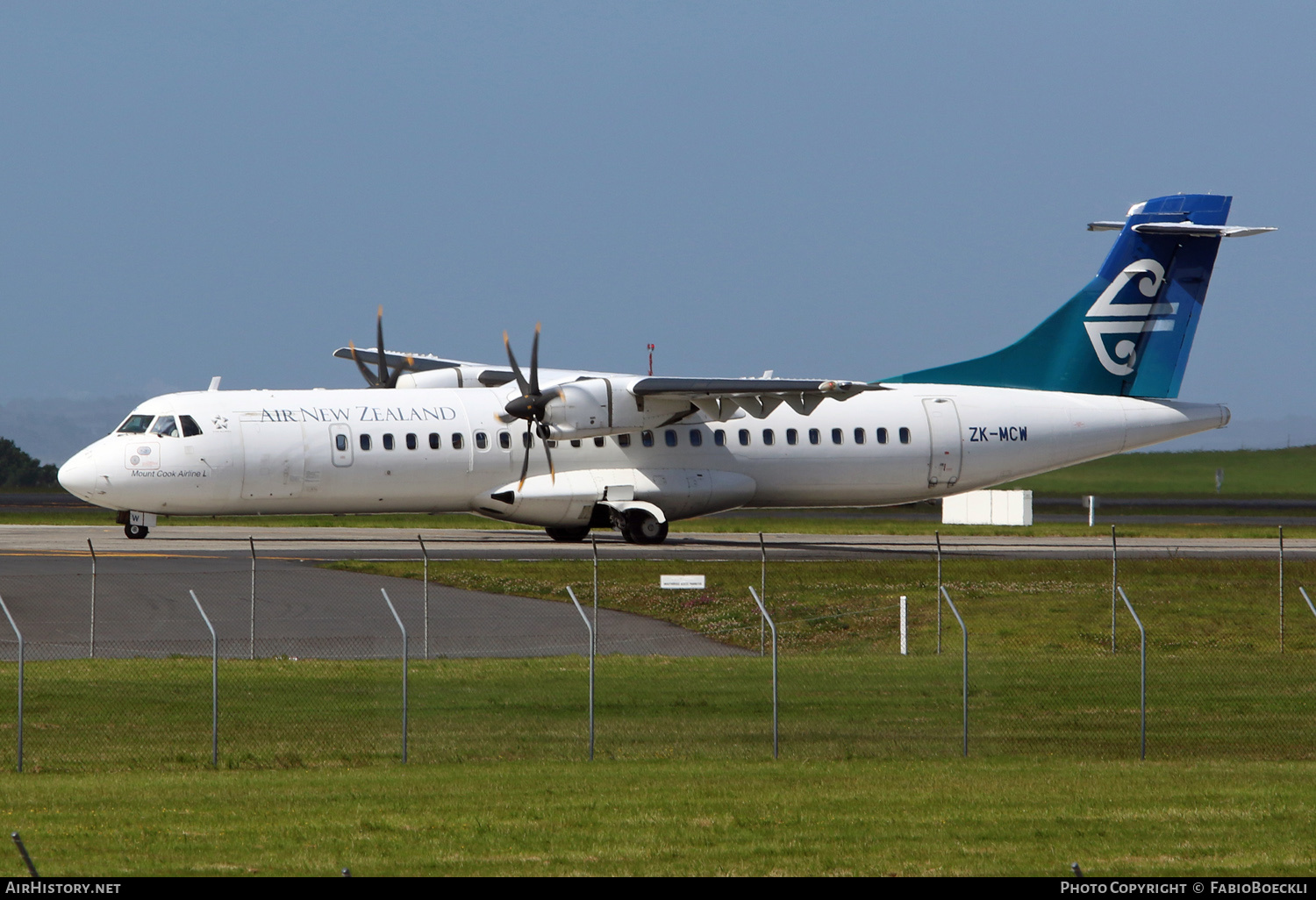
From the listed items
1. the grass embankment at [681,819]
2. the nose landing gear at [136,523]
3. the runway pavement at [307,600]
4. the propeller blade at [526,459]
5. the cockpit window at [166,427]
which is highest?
the cockpit window at [166,427]

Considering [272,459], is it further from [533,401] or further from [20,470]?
[20,470]

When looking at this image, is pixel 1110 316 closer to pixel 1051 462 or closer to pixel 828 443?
pixel 1051 462

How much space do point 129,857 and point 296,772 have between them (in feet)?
13.5

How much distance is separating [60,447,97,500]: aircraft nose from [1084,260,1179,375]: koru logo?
2436 centimetres

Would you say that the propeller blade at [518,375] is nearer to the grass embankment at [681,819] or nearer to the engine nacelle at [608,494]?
the engine nacelle at [608,494]

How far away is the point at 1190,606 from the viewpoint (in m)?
28.1

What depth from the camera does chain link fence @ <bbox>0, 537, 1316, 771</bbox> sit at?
17.5m

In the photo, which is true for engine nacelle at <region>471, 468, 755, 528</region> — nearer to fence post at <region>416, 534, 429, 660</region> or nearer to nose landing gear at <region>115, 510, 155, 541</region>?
nose landing gear at <region>115, 510, 155, 541</region>

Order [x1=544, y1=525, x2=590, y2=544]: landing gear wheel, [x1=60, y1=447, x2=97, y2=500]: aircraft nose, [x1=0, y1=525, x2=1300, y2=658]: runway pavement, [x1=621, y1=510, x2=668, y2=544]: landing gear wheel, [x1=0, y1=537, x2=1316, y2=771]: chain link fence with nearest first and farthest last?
[x1=0, y1=537, x2=1316, y2=771]: chain link fence < [x1=0, y1=525, x2=1300, y2=658]: runway pavement < [x1=60, y1=447, x2=97, y2=500]: aircraft nose < [x1=621, y1=510, x2=668, y2=544]: landing gear wheel < [x1=544, y1=525, x2=590, y2=544]: landing gear wheel

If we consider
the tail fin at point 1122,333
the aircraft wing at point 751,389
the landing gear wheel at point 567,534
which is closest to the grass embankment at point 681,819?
the aircraft wing at point 751,389

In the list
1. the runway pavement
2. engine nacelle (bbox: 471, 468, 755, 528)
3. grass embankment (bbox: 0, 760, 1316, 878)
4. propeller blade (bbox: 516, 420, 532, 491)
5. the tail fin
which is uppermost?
the tail fin

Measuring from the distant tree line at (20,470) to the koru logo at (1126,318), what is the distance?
2803 inches

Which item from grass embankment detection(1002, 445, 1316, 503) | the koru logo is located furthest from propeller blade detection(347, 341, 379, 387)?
grass embankment detection(1002, 445, 1316, 503)

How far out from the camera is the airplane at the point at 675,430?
32594 mm
